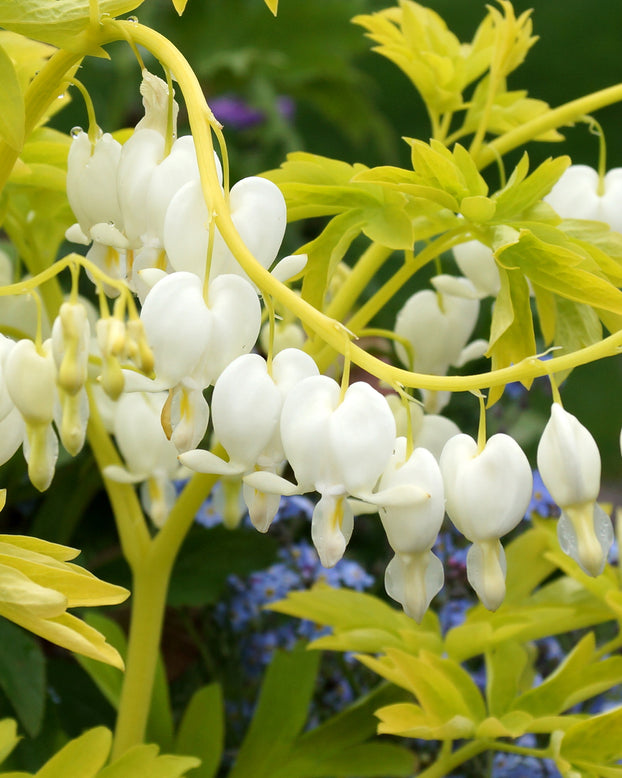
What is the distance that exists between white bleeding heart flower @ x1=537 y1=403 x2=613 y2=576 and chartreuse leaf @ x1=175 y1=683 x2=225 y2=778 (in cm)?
48

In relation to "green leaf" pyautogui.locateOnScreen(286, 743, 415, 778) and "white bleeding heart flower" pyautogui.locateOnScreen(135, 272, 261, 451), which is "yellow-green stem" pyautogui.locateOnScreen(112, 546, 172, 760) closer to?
"green leaf" pyautogui.locateOnScreen(286, 743, 415, 778)

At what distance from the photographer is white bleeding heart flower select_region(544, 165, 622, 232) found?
0.75 m

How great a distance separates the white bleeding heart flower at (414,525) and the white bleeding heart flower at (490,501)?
0.01 metres

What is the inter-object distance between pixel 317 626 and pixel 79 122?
5.02 feet

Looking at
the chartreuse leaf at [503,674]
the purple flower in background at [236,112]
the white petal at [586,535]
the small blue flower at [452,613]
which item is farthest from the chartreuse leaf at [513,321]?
the purple flower in background at [236,112]

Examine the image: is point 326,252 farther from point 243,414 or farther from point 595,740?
point 595,740

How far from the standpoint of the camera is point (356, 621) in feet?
2.74

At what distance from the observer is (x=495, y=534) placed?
0.50 m

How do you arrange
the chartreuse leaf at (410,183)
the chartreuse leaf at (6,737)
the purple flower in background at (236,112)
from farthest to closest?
the purple flower in background at (236,112) → the chartreuse leaf at (6,737) → the chartreuse leaf at (410,183)

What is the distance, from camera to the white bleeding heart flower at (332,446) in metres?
0.48

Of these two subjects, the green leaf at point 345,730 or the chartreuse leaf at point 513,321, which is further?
the green leaf at point 345,730

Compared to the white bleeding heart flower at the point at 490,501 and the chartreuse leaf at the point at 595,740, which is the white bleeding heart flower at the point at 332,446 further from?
the chartreuse leaf at the point at 595,740

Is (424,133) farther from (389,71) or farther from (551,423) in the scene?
(551,423)

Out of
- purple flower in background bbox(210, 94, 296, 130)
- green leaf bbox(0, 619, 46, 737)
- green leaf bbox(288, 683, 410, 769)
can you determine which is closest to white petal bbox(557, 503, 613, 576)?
green leaf bbox(288, 683, 410, 769)
